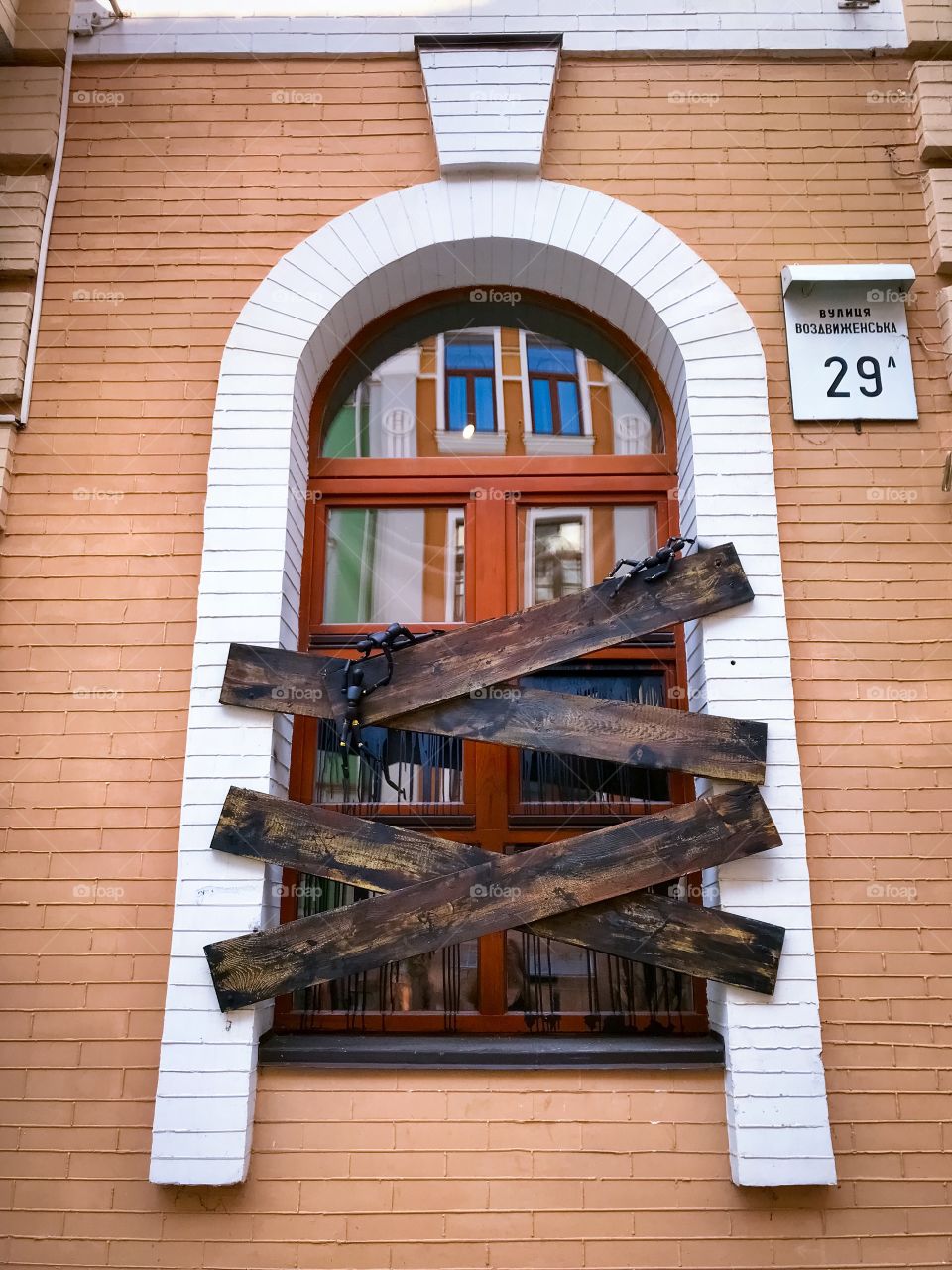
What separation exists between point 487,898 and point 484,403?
221cm

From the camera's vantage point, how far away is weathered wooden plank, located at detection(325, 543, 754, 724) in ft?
12.0

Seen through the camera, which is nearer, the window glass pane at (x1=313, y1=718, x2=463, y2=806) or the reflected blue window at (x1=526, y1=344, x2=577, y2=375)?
the window glass pane at (x1=313, y1=718, x2=463, y2=806)

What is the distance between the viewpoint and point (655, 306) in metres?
4.14

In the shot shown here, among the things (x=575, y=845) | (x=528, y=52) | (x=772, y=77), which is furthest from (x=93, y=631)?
(x=772, y=77)

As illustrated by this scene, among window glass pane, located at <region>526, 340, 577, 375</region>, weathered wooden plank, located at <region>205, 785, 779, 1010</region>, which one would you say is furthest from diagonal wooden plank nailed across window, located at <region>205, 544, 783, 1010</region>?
window glass pane, located at <region>526, 340, 577, 375</region>

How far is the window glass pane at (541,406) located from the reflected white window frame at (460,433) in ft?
0.46

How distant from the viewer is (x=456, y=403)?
175 inches

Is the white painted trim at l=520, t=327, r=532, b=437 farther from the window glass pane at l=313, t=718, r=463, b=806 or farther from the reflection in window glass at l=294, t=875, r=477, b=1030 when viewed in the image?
the reflection in window glass at l=294, t=875, r=477, b=1030

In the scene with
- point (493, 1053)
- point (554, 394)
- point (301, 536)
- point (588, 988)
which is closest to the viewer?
point (493, 1053)

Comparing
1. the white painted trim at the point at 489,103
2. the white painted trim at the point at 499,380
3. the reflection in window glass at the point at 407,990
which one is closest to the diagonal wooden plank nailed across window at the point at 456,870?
the reflection in window glass at the point at 407,990

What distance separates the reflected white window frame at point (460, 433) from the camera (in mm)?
4379

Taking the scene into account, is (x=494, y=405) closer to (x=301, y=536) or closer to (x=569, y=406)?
(x=569, y=406)

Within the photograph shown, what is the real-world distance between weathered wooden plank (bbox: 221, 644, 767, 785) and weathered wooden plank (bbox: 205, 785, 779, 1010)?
0.56ft

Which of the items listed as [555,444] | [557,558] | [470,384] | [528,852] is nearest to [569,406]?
[555,444]
